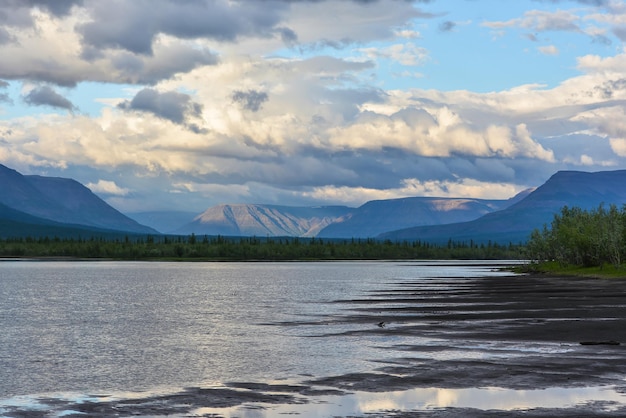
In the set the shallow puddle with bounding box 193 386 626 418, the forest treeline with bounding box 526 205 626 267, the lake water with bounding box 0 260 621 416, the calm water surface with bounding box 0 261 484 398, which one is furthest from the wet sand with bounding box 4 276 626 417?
the forest treeline with bounding box 526 205 626 267

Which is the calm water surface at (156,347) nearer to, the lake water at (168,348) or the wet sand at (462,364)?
the lake water at (168,348)

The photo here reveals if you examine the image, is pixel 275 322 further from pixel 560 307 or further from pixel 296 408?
pixel 296 408

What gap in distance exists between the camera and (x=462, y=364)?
37062 millimetres

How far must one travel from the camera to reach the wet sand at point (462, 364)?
2759cm

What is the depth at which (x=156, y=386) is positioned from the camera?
108ft

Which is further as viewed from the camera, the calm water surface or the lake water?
the calm water surface

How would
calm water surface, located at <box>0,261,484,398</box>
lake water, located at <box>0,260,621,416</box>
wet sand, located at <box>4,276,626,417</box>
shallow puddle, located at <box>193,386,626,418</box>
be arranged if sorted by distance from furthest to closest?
calm water surface, located at <box>0,261,484,398</box>, lake water, located at <box>0,260,621,416</box>, wet sand, located at <box>4,276,626,417</box>, shallow puddle, located at <box>193,386,626,418</box>

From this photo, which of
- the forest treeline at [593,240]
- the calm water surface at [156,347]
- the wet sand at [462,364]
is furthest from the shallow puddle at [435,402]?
the forest treeline at [593,240]

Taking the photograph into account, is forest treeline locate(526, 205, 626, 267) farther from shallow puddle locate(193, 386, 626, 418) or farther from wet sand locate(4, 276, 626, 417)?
shallow puddle locate(193, 386, 626, 418)

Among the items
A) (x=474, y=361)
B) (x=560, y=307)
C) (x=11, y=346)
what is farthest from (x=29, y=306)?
(x=474, y=361)

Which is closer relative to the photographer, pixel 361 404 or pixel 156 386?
pixel 361 404

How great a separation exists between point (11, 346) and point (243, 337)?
13.4 m

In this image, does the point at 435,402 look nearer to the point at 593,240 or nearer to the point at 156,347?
the point at 156,347

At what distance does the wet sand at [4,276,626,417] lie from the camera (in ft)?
90.5
